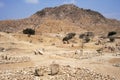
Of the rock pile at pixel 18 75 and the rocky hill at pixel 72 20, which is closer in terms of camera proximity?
the rock pile at pixel 18 75

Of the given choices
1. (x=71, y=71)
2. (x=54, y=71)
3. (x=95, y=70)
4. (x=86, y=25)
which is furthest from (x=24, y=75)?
(x=86, y=25)

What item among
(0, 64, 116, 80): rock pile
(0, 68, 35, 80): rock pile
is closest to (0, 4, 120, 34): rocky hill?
(0, 68, 35, 80): rock pile

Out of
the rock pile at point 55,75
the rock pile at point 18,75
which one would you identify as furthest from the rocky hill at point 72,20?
the rock pile at point 55,75

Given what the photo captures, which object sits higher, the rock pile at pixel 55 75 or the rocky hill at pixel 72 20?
the rocky hill at pixel 72 20

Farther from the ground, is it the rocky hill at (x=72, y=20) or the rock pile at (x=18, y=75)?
the rocky hill at (x=72, y=20)

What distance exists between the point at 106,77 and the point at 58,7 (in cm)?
12454

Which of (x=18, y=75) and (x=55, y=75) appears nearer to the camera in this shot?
(x=55, y=75)

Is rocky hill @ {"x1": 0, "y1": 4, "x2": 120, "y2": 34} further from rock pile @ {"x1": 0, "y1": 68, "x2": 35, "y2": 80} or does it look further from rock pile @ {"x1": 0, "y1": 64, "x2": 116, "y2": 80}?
rock pile @ {"x1": 0, "y1": 64, "x2": 116, "y2": 80}

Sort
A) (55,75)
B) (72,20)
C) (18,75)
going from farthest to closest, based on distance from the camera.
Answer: (72,20)
(18,75)
(55,75)

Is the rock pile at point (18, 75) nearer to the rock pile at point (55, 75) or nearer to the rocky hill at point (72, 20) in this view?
the rock pile at point (55, 75)

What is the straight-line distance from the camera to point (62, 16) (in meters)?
131

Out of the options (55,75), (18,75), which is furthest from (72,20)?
(55,75)

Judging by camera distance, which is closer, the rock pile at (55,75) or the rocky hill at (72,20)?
the rock pile at (55,75)

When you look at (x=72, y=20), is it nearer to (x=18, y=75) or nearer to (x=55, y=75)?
(x=18, y=75)
